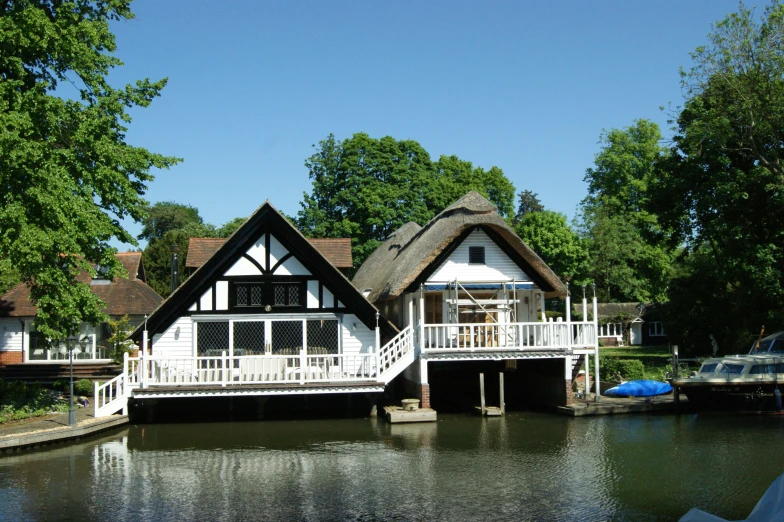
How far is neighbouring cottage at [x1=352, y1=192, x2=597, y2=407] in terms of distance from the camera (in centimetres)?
2386

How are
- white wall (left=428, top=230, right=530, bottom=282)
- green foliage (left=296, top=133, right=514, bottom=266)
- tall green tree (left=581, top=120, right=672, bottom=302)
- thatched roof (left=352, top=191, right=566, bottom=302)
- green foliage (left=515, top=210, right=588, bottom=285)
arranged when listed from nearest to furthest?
thatched roof (left=352, top=191, right=566, bottom=302) < white wall (left=428, top=230, right=530, bottom=282) < green foliage (left=296, top=133, right=514, bottom=266) < green foliage (left=515, top=210, right=588, bottom=285) < tall green tree (left=581, top=120, right=672, bottom=302)

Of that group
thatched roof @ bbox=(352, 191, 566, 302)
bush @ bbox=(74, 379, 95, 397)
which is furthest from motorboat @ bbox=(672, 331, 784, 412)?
bush @ bbox=(74, 379, 95, 397)

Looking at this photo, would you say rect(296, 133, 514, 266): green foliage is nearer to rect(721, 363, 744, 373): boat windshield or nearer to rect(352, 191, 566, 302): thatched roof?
rect(352, 191, 566, 302): thatched roof

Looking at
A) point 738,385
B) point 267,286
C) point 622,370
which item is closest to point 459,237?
point 267,286

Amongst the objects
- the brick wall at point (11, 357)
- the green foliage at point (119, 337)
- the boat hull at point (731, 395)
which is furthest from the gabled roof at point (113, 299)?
the boat hull at point (731, 395)

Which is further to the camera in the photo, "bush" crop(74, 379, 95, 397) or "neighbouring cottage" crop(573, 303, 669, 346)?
"neighbouring cottage" crop(573, 303, 669, 346)

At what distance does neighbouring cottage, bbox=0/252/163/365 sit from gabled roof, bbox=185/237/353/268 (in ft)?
18.8

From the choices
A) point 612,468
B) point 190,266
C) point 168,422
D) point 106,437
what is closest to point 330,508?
point 612,468

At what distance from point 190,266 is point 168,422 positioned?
→ 598 centimetres

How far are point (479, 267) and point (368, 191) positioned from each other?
23456 millimetres

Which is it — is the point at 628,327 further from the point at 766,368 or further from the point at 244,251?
the point at 244,251

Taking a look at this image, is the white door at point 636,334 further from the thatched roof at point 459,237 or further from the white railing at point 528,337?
the white railing at point 528,337

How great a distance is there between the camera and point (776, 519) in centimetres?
575

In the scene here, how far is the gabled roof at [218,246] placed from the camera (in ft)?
89.8
